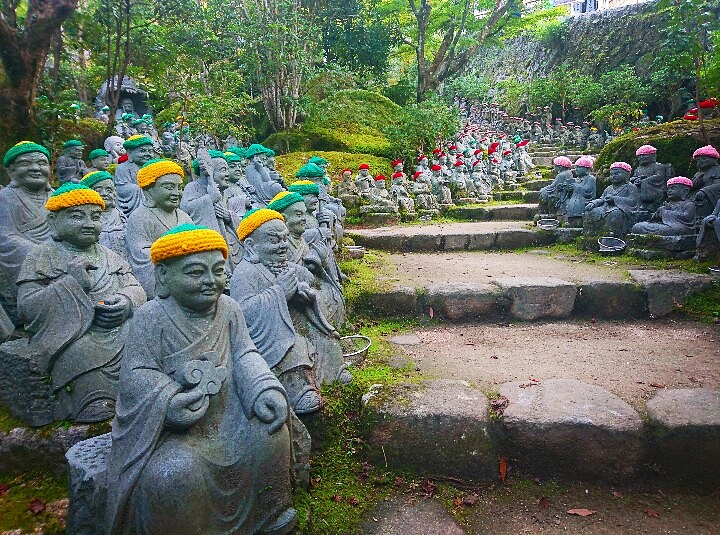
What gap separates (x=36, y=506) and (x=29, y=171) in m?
2.94

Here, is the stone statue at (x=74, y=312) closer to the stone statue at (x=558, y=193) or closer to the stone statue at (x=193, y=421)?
the stone statue at (x=193, y=421)

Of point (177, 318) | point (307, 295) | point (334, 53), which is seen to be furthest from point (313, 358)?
point (334, 53)

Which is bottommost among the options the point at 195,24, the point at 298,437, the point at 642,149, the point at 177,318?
the point at 298,437

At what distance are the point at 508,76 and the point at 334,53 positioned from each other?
13904mm

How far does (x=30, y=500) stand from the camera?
2973mm

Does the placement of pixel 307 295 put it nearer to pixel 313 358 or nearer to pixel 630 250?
pixel 313 358

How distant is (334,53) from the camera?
66.3 ft

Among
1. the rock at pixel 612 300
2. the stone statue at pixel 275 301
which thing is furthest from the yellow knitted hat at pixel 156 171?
the rock at pixel 612 300

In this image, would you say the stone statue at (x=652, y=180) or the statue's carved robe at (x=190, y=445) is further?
the stone statue at (x=652, y=180)

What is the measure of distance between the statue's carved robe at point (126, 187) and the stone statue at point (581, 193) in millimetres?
7501

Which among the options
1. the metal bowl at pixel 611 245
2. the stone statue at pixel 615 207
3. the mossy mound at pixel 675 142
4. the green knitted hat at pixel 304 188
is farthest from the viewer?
the mossy mound at pixel 675 142

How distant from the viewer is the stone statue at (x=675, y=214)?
740cm

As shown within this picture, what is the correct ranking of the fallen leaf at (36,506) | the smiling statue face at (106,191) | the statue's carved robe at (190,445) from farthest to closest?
the smiling statue face at (106,191) → the fallen leaf at (36,506) → the statue's carved robe at (190,445)

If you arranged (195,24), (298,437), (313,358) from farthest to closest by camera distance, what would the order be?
(195,24)
(313,358)
(298,437)
